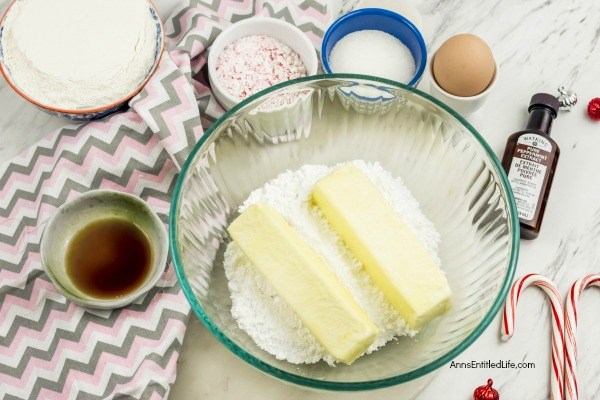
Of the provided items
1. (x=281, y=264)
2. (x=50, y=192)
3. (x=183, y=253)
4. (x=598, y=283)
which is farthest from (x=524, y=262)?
(x=50, y=192)

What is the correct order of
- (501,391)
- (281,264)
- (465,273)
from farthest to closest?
(501,391), (465,273), (281,264)

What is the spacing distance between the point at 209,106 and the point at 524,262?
723 mm

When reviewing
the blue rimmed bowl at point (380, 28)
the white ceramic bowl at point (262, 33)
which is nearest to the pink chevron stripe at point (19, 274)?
the white ceramic bowl at point (262, 33)

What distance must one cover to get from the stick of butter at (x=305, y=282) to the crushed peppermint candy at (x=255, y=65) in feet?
1.11

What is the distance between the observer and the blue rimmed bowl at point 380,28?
4.94 ft

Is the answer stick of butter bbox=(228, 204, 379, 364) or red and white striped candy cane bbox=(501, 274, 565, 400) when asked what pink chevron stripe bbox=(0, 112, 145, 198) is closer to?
stick of butter bbox=(228, 204, 379, 364)

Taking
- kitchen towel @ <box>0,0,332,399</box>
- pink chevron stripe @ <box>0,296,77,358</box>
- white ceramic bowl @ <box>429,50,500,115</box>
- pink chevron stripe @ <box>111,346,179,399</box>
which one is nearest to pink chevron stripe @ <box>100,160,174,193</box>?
kitchen towel @ <box>0,0,332,399</box>

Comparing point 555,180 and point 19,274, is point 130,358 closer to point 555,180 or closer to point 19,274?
point 19,274

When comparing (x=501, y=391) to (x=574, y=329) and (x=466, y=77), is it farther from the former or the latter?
(x=466, y=77)

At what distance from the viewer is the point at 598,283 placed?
1509 millimetres

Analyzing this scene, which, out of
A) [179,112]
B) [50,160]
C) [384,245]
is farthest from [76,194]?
[384,245]

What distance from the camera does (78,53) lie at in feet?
4.68

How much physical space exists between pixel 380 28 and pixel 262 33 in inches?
9.9

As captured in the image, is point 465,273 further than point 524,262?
No
